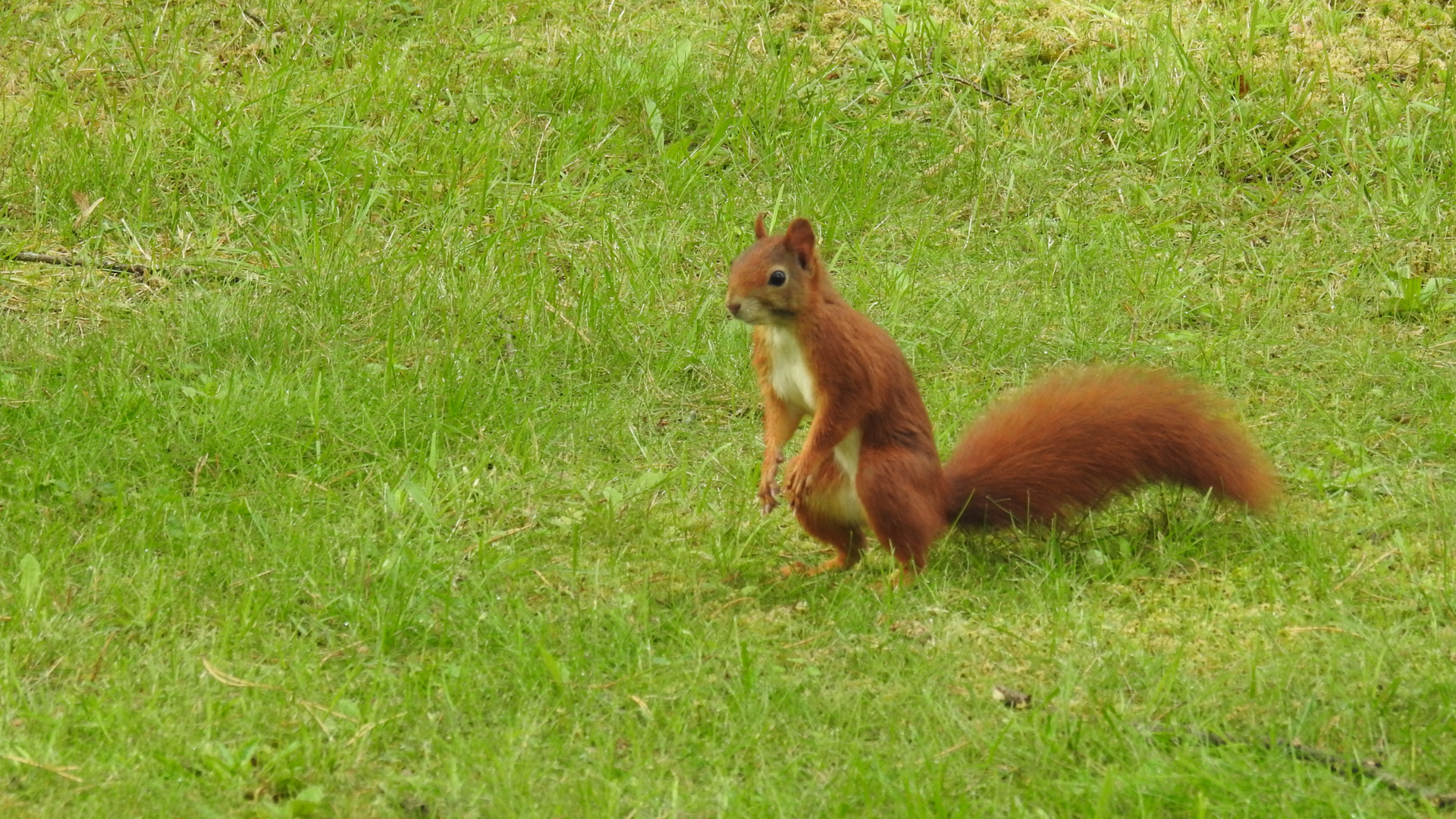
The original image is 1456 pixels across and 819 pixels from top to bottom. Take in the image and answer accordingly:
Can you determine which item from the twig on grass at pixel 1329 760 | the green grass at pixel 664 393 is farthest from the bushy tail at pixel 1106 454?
the twig on grass at pixel 1329 760

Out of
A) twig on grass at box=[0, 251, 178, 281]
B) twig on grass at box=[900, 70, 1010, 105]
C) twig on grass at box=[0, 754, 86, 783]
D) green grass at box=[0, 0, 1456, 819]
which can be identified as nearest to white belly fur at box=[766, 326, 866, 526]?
green grass at box=[0, 0, 1456, 819]

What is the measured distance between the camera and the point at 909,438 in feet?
10.0

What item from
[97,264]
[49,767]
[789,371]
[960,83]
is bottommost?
[97,264]

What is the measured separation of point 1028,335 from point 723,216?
37.8 inches

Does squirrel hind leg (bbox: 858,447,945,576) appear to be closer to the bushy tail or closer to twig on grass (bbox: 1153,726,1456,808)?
the bushy tail

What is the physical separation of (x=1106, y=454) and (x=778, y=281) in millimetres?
676

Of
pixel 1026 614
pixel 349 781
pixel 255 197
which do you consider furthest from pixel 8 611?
pixel 255 197

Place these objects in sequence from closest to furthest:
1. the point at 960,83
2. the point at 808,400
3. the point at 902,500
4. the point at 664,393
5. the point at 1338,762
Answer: the point at 1338,762
the point at 902,500
the point at 808,400
the point at 664,393
the point at 960,83

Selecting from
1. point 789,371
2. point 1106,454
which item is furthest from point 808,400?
point 1106,454

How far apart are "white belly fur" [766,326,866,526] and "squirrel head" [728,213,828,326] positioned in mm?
57

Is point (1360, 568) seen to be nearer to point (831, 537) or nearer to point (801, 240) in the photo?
point (831, 537)

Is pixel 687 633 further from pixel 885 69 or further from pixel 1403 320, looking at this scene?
pixel 885 69

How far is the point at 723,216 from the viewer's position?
15.6ft

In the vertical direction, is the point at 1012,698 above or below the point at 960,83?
below
